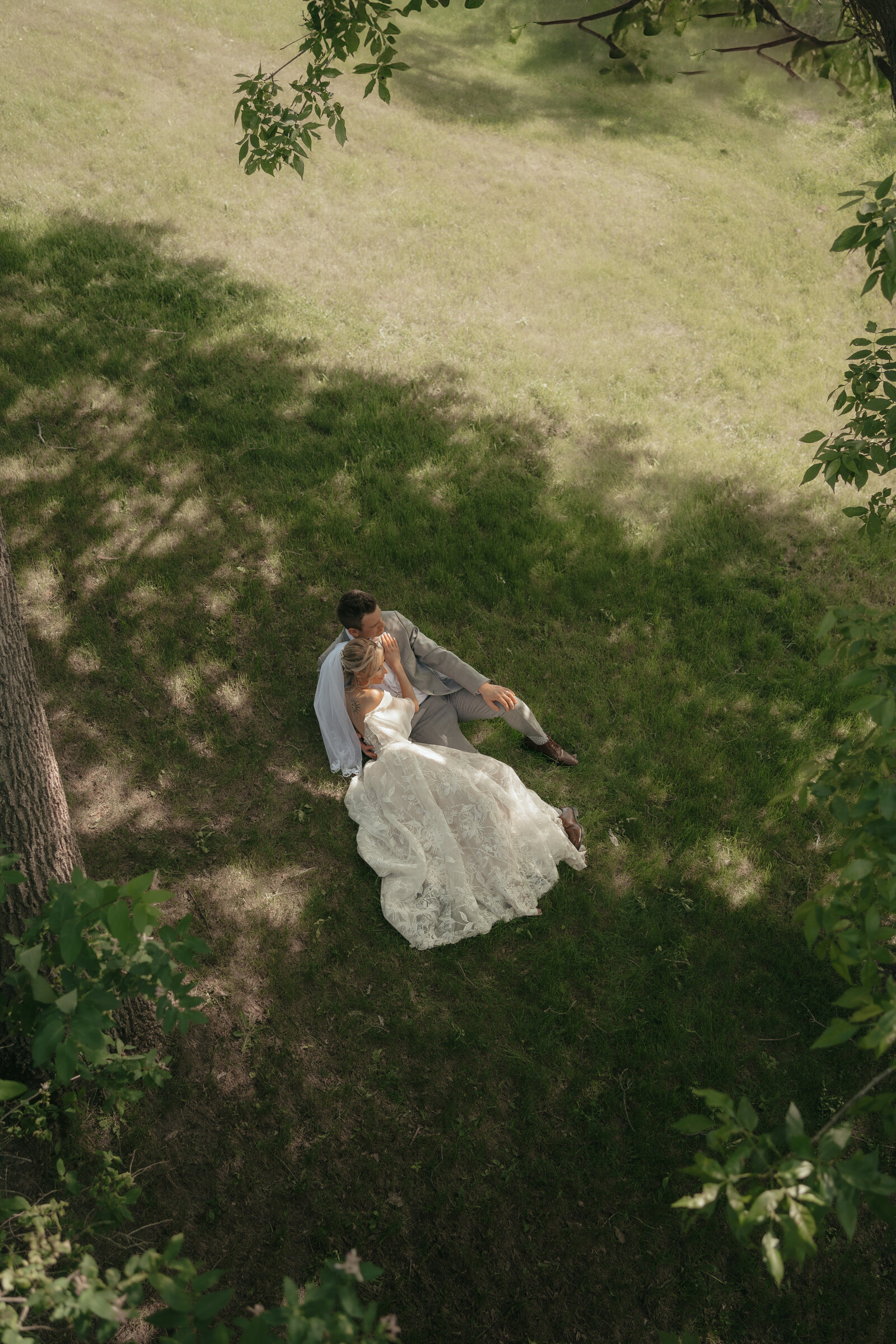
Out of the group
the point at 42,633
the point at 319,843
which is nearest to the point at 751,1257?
the point at 319,843

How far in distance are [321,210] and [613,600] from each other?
7.95 m

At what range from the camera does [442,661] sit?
6.14 meters

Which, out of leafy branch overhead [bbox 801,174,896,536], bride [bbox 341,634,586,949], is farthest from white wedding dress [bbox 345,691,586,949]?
leafy branch overhead [bbox 801,174,896,536]

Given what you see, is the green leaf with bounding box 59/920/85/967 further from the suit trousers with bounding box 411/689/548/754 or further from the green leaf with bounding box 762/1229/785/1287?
the suit trousers with bounding box 411/689/548/754

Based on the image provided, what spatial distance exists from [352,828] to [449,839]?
866 millimetres

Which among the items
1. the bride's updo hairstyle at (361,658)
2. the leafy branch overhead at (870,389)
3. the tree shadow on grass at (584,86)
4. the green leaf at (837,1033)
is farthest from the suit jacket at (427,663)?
the tree shadow on grass at (584,86)

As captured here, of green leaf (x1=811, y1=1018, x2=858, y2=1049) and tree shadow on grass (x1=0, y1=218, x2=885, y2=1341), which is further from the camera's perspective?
tree shadow on grass (x1=0, y1=218, x2=885, y2=1341)

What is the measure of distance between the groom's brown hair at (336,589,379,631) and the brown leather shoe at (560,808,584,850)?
6.71ft

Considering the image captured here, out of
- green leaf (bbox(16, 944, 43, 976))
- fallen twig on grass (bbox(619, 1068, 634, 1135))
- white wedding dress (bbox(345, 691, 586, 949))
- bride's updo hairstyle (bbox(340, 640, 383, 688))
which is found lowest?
fallen twig on grass (bbox(619, 1068, 634, 1135))

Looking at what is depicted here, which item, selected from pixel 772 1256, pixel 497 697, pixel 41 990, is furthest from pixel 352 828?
pixel 772 1256

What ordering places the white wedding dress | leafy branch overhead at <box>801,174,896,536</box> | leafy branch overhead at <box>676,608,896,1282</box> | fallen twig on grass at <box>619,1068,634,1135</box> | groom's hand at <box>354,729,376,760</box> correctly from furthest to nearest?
groom's hand at <box>354,729,376,760</box> < the white wedding dress < fallen twig on grass at <box>619,1068,634,1135</box> < leafy branch overhead at <box>801,174,896,536</box> < leafy branch overhead at <box>676,608,896,1282</box>

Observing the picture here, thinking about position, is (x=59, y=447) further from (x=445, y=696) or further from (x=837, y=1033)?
(x=837, y=1033)

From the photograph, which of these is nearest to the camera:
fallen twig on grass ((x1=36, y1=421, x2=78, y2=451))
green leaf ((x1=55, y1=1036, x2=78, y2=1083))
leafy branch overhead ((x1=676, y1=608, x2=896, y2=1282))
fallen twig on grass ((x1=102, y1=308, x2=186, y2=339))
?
leafy branch overhead ((x1=676, y1=608, x2=896, y2=1282))

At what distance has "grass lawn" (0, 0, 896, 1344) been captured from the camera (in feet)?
14.1
